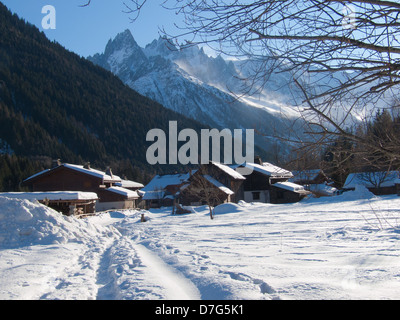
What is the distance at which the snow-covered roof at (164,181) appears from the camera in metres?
65.1

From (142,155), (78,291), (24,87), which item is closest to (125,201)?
(78,291)

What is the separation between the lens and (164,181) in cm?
6750

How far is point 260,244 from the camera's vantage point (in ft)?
31.6

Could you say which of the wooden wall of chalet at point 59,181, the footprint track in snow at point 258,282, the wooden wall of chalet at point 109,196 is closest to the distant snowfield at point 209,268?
the footprint track in snow at point 258,282

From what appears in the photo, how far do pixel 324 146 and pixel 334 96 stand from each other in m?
0.68

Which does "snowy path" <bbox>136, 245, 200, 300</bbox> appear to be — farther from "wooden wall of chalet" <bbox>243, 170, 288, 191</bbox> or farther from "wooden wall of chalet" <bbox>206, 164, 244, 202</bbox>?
"wooden wall of chalet" <bbox>243, 170, 288, 191</bbox>

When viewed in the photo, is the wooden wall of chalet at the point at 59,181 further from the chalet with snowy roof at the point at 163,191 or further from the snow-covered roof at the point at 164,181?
the snow-covered roof at the point at 164,181

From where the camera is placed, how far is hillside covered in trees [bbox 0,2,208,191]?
98.6m

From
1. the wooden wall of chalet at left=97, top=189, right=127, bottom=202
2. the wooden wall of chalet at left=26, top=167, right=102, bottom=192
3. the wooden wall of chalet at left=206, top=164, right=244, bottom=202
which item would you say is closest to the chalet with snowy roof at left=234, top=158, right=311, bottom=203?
the wooden wall of chalet at left=206, top=164, right=244, bottom=202

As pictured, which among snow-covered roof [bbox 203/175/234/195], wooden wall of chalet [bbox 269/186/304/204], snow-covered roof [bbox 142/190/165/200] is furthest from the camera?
snow-covered roof [bbox 142/190/165/200]

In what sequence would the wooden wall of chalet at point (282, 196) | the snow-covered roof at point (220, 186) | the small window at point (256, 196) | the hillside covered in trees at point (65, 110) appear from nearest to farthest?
the snow-covered roof at point (220, 186) → the wooden wall of chalet at point (282, 196) → the small window at point (256, 196) → the hillside covered in trees at point (65, 110)

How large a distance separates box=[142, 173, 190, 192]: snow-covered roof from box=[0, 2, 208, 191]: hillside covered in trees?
809 inches

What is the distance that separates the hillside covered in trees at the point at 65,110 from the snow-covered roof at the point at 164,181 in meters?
20.6

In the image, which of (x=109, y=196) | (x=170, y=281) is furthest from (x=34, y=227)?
(x=109, y=196)
